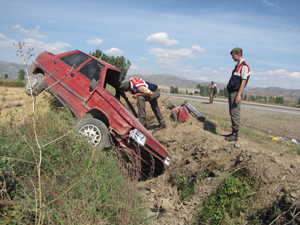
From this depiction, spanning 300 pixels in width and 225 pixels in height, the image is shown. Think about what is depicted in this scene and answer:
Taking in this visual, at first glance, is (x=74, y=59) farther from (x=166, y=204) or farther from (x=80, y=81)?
(x=166, y=204)

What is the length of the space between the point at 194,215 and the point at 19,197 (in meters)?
2.37

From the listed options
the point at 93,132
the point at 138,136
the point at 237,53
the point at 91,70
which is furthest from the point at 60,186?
the point at 237,53

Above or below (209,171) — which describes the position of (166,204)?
below

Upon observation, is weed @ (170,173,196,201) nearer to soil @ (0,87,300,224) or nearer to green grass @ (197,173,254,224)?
soil @ (0,87,300,224)

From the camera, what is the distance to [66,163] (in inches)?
114

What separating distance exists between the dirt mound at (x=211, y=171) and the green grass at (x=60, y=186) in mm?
691

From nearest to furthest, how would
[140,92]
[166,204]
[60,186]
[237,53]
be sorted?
[60,186], [166,204], [237,53], [140,92]

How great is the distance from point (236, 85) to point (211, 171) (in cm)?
218

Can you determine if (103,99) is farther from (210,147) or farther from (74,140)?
(210,147)

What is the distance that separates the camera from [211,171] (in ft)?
12.2

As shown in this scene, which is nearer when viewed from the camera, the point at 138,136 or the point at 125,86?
the point at 138,136

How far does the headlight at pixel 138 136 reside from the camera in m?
3.77

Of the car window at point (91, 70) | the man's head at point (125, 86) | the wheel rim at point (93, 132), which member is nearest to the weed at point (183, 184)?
the wheel rim at point (93, 132)

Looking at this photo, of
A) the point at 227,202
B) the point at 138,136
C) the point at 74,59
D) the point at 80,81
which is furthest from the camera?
the point at 74,59
